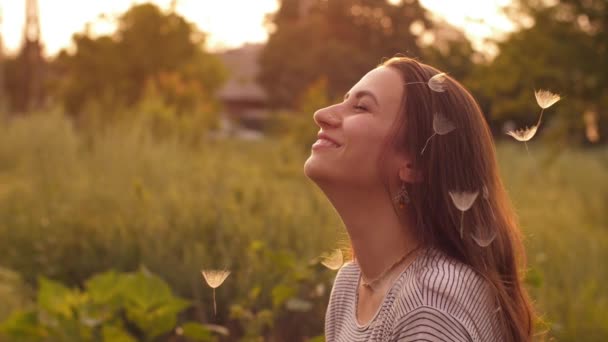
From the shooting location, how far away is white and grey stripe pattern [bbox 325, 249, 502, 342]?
1577 mm

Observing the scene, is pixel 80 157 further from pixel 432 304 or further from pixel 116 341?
pixel 432 304

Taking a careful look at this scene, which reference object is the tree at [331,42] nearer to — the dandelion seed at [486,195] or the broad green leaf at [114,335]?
the dandelion seed at [486,195]

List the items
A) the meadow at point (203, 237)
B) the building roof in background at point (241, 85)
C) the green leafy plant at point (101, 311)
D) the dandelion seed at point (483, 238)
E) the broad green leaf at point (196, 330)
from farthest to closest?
the building roof in background at point (241, 85), the meadow at point (203, 237), the green leafy plant at point (101, 311), the broad green leaf at point (196, 330), the dandelion seed at point (483, 238)

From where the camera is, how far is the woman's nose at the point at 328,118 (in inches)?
71.5

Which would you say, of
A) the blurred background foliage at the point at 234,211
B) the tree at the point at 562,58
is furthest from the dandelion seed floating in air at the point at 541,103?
the tree at the point at 562,58

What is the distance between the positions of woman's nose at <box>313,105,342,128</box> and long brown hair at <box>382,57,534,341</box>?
135 mm

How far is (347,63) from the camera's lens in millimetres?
18500

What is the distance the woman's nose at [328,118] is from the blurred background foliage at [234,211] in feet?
1.34

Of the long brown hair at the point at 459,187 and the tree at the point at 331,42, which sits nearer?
the long brown hair at the point at 459,187

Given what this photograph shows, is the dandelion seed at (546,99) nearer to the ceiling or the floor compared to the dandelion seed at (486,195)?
nearer to the ceiling

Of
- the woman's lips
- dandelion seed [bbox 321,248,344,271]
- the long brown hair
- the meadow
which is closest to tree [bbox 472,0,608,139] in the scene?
the meadow

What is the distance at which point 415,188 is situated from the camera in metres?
1.81

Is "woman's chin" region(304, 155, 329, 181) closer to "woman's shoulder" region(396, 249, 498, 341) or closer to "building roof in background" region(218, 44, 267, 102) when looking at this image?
"woman's shoulder" region(396, 249, 498, 341)

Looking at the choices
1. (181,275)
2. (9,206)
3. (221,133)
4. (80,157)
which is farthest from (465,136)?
(221,133)
